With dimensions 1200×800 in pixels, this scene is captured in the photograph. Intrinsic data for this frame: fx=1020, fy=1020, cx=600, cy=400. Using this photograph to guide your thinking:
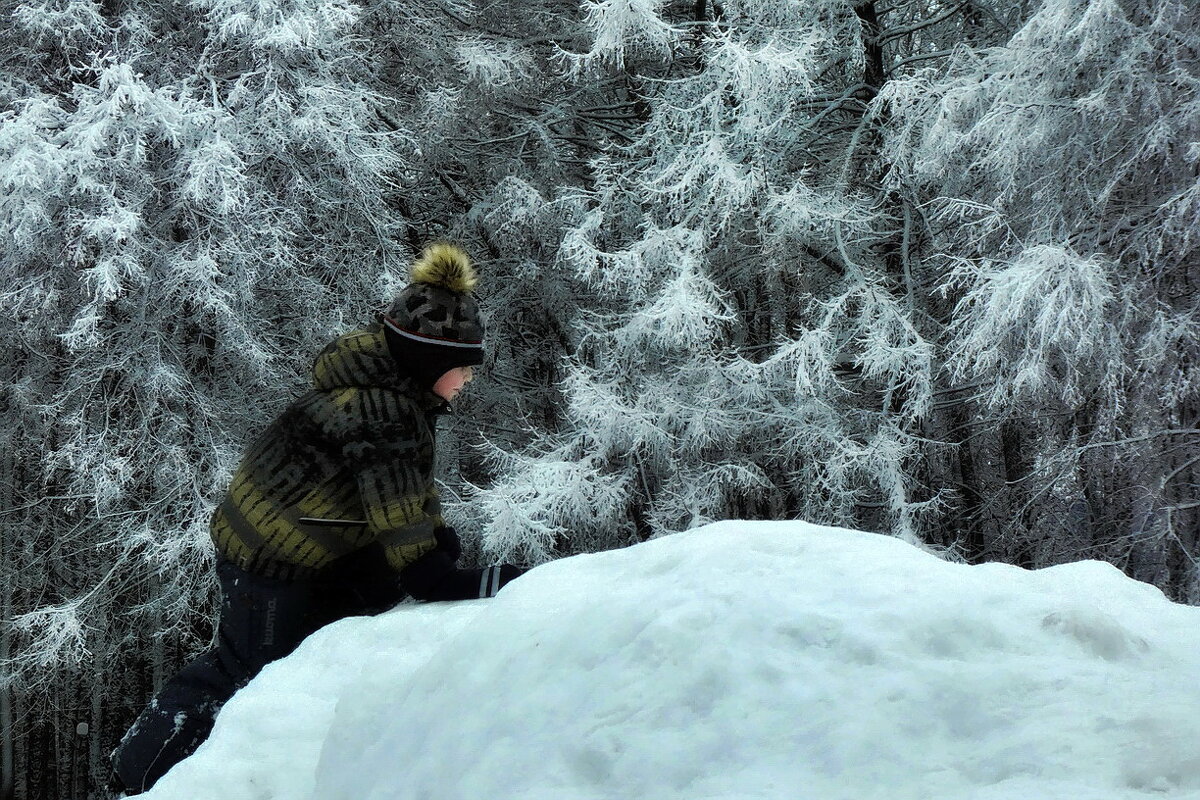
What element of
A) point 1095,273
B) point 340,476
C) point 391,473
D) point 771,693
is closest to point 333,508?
point 340,476

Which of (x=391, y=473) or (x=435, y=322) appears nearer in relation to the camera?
(x=391, y=473)

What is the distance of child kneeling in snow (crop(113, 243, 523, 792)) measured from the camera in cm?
272

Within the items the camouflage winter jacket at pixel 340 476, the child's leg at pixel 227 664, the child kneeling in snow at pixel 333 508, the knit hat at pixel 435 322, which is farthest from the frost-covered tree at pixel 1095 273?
the child's leg at pixel 227 664

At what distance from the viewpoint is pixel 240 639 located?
9.47 feet

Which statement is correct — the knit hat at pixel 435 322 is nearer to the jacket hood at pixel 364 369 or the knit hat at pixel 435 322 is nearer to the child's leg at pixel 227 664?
the jacket hood at pixel 364 369

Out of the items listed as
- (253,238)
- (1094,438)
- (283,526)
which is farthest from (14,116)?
(1094,438)

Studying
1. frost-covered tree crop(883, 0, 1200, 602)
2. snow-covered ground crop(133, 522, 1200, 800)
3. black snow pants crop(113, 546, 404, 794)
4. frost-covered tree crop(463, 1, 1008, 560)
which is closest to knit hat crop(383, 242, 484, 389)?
black snow pants crop(113, 546, 404, 794)

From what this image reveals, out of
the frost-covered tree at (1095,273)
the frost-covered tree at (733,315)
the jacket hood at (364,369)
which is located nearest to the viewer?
the jacket hood at (364,369)

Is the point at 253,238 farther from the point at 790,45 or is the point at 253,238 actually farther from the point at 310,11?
the point at 790,45

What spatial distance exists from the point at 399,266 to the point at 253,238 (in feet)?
4.23

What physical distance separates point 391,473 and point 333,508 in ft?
0.85

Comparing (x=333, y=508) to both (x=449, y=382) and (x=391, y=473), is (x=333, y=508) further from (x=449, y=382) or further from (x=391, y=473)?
(x=449, y=382)

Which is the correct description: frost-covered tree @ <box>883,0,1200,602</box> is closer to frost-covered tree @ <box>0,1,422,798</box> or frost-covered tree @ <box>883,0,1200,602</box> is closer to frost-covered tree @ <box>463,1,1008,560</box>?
frost-covered tree @ <box>463,1,1008,560</box>

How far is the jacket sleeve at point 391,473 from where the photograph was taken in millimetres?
2666
